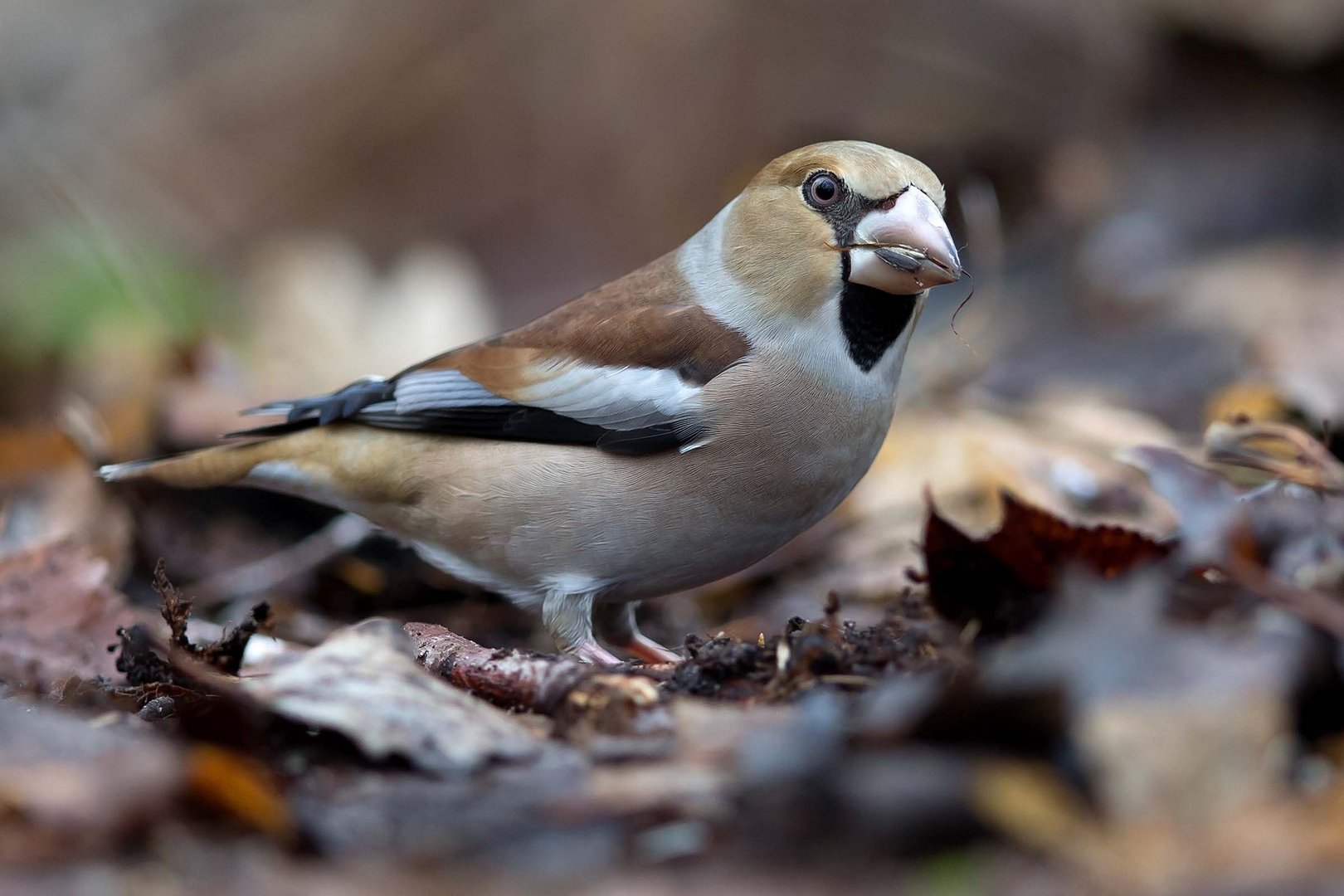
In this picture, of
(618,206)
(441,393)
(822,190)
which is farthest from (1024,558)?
(618,206)

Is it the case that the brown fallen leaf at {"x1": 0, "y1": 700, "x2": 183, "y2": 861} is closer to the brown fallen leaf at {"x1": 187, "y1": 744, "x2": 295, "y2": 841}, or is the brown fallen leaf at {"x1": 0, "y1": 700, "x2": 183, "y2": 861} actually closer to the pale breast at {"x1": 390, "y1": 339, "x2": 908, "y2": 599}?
the brown fallen leaf at {"x1": 187, "y1": 744, "x2": 295, "y2": 841}

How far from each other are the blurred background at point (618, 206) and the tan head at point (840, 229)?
4.19 ft

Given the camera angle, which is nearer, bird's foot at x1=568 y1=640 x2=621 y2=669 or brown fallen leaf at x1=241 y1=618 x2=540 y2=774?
brown fallen leaf at x1=241 y1=618 x2=540 y2=774

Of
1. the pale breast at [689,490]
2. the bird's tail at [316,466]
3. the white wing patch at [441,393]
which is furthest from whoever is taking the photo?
the bird's tail at [316,466]

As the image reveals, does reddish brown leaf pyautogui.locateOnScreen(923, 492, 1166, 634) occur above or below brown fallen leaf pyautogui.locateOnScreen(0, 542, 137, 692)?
above

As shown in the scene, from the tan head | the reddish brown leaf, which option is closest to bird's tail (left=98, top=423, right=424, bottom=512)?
the tan head

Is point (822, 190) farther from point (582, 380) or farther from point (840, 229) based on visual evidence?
point (582, 380)

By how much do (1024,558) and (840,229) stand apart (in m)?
1.39

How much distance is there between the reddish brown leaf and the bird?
0.94m

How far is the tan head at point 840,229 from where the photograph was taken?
3830 mm

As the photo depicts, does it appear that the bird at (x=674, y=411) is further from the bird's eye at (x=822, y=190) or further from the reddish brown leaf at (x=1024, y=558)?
the reddish brown leaf at (x=1024, y=558)

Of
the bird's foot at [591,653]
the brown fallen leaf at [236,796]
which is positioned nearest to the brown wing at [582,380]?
the bird's foot at [591,653]

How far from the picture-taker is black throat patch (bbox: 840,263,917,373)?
13.3ft

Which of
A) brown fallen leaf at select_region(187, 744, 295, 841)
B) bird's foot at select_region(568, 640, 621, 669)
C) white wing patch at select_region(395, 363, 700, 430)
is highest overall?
white wing patch at select_region(395, 363, 700, 430)
